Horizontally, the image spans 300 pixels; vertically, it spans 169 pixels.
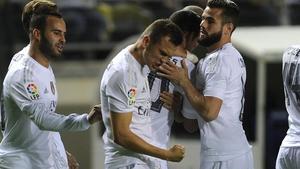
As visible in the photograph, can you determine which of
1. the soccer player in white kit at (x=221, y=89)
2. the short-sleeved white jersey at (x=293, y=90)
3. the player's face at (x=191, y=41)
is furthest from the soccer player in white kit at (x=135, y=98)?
the short-sleeved white jersey at (x=293, y=90)

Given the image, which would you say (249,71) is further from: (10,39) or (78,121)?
(78,121)

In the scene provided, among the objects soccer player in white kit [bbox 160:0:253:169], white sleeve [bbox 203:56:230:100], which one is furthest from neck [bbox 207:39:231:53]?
white sleeve [bbox 203:56:230:100]

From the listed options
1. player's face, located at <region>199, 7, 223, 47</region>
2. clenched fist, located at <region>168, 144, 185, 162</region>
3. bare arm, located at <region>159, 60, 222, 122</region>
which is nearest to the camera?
clenched fist, located at <region>168, 144, 185, 162</region>

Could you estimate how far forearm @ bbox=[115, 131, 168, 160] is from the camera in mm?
6281

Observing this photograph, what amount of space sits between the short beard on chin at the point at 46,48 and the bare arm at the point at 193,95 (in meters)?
0.76

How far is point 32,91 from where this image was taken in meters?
6.61

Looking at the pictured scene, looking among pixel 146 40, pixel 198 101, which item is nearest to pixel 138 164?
pixel 198 101

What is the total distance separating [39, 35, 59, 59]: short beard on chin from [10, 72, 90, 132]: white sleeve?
0.71 feet

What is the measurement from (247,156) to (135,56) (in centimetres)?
98

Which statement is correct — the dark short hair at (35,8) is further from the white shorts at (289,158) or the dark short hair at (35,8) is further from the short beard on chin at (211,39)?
the white shorts at (289,158)

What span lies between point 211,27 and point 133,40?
6.57m

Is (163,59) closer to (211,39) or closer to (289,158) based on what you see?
(211,39)

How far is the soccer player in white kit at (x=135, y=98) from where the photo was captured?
630cm

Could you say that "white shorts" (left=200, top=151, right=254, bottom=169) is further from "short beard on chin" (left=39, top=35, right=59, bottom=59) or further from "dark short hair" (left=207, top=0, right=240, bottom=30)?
"short beard on chin" (left=39, top=35, right=59, bottom=59)
